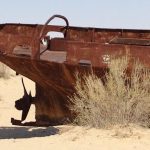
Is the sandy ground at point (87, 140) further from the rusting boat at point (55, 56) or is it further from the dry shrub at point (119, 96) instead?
the rusting boat at point (55, 56)

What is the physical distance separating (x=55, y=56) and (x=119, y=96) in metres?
1.55

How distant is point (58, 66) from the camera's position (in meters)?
9.33

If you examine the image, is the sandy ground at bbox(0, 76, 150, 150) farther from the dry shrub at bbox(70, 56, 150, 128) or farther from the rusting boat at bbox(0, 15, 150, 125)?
the rusting boat at bbox(0, 15, 150, 125)

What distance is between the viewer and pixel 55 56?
9562 mm

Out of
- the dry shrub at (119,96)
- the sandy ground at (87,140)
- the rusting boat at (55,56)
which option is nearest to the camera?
the sandy ground at (87,140)

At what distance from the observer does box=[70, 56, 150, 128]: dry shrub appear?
347 inches

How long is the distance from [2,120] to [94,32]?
443 centimetres

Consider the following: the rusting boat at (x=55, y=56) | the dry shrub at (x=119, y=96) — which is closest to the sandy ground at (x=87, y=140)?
the dry shrub at (x=119, y=96)

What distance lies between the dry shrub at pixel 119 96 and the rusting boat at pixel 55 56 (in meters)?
0.26

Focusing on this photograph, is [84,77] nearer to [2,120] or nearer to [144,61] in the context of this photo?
[144,61]

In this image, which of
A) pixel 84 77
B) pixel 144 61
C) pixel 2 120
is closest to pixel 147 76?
pixel 144 61

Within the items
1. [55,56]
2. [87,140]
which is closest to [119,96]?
[87,140]

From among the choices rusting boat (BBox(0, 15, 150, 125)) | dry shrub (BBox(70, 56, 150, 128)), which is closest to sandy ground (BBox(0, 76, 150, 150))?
dry shrub (BBox(70, 56, 150, 128))

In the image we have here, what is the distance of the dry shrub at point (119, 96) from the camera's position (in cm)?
880
